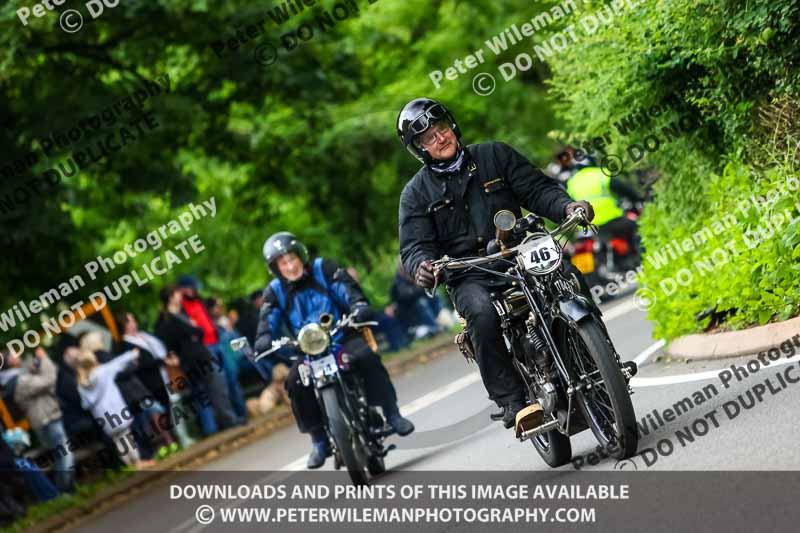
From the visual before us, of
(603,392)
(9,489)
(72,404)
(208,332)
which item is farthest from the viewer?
(208,332)

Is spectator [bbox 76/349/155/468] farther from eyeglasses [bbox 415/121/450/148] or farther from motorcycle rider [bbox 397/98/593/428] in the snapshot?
eyeglasses [bbox 415/121/450/148]

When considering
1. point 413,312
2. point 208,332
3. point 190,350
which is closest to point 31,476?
point 190,350

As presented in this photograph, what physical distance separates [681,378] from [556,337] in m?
2.61

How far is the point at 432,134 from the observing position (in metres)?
7.75

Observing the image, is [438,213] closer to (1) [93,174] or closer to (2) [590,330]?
(2) [590,330]

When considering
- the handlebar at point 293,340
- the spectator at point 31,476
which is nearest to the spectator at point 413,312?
the spectator at point 31,476

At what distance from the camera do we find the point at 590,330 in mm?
6750

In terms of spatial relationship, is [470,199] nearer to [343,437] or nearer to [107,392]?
[343,437]

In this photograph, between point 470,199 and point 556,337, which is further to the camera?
point 470,199

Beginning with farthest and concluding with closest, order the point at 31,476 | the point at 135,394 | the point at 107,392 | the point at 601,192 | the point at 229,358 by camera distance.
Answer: the point at 601,192 → the point at 229,358 → the point at 135,394 → the point at 107,392 → the point at 31,476

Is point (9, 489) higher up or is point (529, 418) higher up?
point (9, 489)

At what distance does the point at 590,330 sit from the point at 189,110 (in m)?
12.3

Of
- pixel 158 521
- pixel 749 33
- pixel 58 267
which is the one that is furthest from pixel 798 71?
pixel 58 267

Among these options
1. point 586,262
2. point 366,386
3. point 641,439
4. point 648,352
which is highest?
point 366,386
